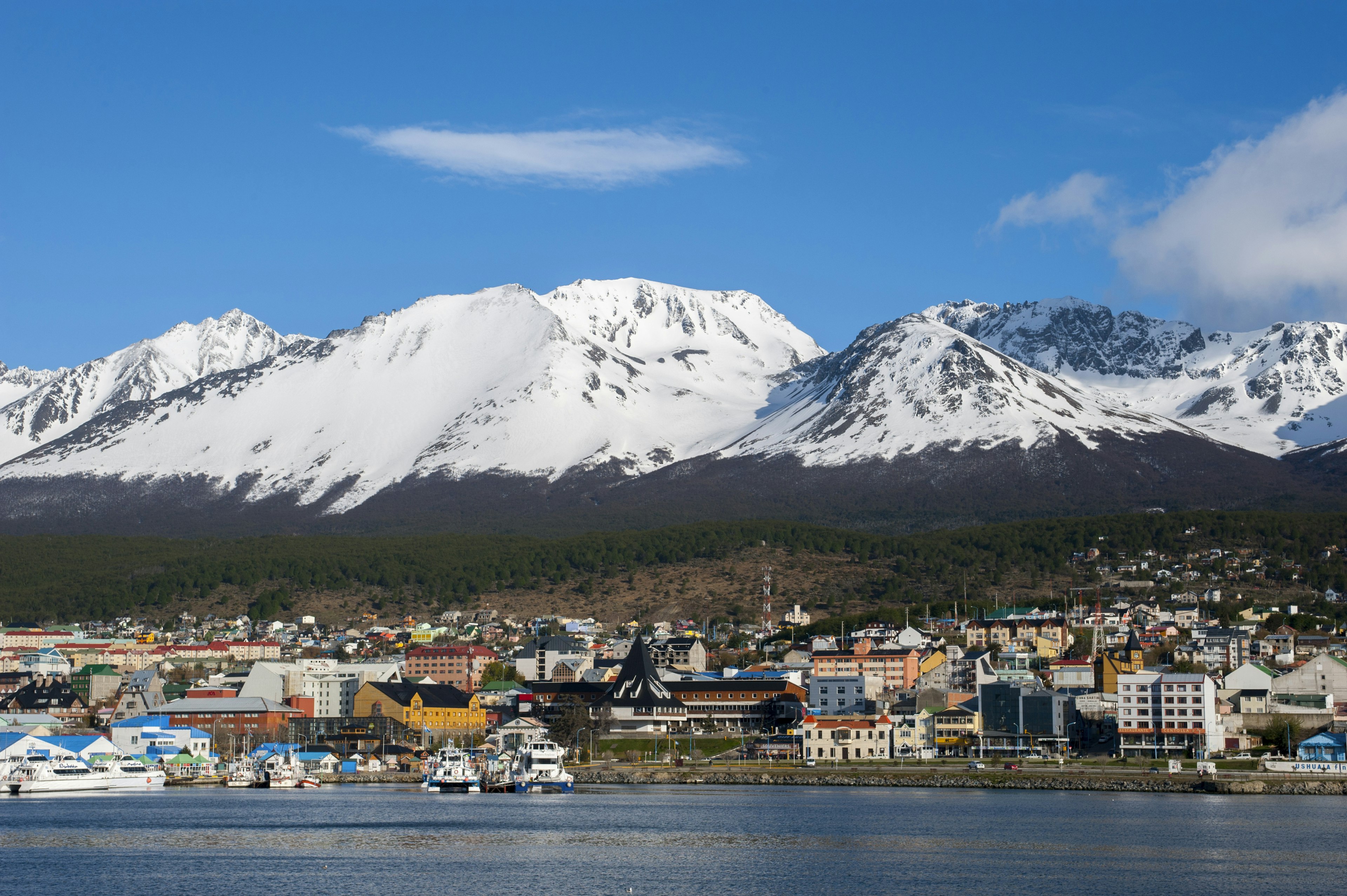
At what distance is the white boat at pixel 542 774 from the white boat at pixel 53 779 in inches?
845

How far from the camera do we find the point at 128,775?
8938 cm

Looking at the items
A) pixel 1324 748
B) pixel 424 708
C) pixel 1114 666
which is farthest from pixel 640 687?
pixel 1324 748

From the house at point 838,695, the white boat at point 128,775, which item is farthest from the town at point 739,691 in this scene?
the white boat at point 128,775

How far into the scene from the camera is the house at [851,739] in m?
101

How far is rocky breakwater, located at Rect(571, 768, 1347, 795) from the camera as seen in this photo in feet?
Answer: 258

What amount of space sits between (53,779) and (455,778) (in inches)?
814

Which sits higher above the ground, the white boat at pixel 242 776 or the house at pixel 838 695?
the house at pixel 838 695

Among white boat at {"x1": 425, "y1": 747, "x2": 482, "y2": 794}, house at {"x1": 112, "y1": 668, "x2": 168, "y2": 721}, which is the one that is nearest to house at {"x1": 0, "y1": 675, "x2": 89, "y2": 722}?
house at {"x1": 112, "y1": 668, "x2": 168, "y2": 721}

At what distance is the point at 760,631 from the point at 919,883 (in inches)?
4601

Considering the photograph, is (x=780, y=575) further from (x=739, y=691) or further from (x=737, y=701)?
(x=737, y=701)

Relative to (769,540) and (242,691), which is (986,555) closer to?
(769,540)

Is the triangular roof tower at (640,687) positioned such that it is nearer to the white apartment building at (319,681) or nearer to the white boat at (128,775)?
the white apartment building at (319,681)

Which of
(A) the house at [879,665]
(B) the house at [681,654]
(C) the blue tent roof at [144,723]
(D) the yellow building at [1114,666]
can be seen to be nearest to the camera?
(C) the blue tent roof at [144,723]

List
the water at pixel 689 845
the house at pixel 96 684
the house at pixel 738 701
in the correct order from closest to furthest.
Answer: the water at pixel 689 845, the house at pixel 738 701, the house at pixel 96 684
